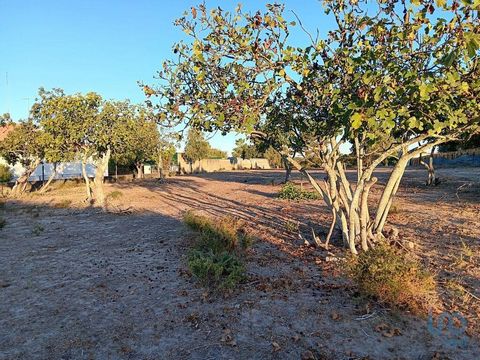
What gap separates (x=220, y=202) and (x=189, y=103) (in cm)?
1151

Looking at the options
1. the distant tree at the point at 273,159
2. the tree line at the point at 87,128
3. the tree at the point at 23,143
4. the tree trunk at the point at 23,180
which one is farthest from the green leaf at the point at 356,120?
the distant tree at the point at 273,159

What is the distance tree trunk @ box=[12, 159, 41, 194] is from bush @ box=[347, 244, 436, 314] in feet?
79.3

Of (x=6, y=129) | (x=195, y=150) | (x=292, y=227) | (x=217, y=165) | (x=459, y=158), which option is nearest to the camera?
(x=292, y=227)

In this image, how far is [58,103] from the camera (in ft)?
53.7

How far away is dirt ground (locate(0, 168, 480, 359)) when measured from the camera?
4.15 m

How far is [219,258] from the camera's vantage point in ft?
22.0

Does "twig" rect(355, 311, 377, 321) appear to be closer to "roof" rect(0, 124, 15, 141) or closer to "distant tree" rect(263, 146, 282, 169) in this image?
"roof" rect(0, 124, 15, 141)

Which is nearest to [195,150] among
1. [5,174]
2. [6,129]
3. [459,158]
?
[5,174]

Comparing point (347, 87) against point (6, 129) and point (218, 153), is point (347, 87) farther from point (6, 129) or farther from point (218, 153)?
point (218, 153)

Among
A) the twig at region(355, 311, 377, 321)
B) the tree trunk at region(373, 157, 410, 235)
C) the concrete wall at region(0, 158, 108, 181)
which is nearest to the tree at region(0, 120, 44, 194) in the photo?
the concrete wall at region(0, 158, 108, 181)

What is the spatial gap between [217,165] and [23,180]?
123 feet

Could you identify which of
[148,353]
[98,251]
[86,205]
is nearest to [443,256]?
[148,353]

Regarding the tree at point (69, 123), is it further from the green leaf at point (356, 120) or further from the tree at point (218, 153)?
the tree at point (218, 153)

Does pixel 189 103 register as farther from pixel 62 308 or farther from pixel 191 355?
pixel 191 355
